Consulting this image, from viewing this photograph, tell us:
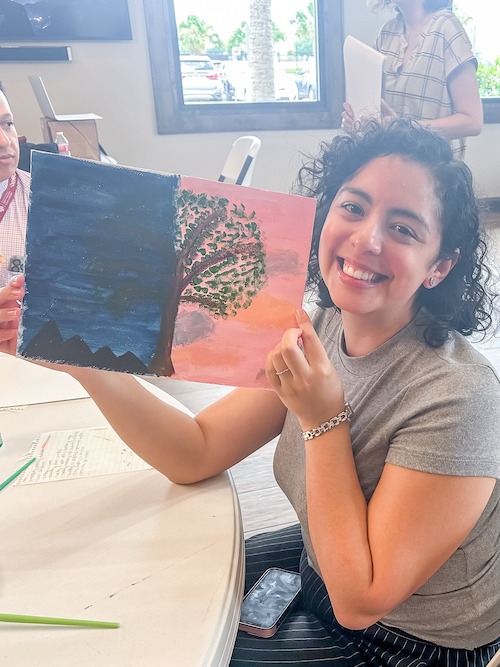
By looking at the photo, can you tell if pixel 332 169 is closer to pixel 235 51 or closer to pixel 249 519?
pixel 249 519

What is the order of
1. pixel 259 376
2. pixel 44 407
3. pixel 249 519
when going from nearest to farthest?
pixel 259 376, pixel 44 407, pixel 249 519

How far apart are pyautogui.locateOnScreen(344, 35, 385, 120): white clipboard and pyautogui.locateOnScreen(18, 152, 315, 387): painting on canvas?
1.70 m

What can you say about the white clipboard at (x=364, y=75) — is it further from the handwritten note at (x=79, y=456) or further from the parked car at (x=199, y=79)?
the parked car at (x=199, y=79)

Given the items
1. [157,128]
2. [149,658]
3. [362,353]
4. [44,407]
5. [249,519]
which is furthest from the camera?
[157,128]

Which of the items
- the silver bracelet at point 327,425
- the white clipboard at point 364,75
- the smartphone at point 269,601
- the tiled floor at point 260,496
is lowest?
the tiled floor at point 260,496

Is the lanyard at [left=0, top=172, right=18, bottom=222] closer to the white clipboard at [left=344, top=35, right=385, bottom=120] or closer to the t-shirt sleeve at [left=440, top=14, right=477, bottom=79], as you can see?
the white clipboard at [left=344, top=35, right=385, bottom=120]

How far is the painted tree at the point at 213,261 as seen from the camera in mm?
705

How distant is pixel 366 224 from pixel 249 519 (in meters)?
1.27

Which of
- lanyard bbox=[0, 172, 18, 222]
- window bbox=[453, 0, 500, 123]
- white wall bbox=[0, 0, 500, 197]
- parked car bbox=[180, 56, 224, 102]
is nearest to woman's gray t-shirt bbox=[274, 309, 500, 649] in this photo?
lanyard bbox=[0, 172, 18, 222]

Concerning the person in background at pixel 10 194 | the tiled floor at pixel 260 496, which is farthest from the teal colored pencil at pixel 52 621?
the person in background at pixel 10 194

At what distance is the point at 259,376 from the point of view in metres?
0.77

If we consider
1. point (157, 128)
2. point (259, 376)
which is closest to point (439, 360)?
point (259, 376)

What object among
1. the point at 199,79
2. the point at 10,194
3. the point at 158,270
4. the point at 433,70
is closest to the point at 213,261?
the point at 158,270

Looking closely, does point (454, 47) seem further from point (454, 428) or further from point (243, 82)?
point (243, 82)
